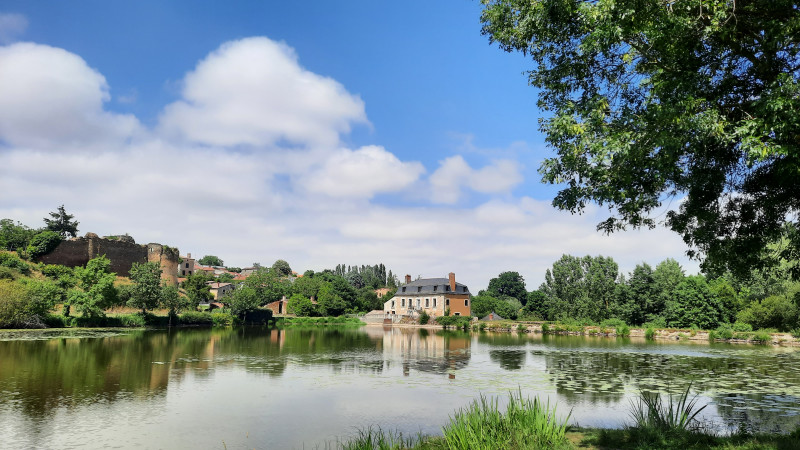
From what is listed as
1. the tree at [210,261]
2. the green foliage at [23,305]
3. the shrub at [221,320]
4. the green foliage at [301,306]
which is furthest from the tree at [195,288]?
the tree at [210,261]

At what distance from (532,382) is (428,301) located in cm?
6284

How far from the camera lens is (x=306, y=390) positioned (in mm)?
16172

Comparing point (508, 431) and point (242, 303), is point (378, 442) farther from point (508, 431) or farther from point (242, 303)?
point (242, 303)

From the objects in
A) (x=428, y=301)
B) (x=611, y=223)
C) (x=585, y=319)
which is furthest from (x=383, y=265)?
(x=611, y=223)

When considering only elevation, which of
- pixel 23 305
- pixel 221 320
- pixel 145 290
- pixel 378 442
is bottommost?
pixel 221 320

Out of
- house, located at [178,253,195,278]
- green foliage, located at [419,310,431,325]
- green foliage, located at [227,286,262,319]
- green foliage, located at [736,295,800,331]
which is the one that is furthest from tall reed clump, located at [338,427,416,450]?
house, located at [178,253,195,278]

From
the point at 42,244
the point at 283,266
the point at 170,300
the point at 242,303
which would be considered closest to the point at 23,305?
the point at 170,300

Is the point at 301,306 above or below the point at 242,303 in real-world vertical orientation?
below

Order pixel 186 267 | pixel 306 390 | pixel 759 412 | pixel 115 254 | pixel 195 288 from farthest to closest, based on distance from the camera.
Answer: pixel 186 267
pixel 195 288
pixel 115 254
pixel 306 390
pixel 759 412

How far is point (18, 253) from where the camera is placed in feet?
200

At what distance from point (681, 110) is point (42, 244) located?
74357mm

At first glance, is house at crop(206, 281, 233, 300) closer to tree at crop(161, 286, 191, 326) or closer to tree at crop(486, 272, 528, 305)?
tree at crop(161, 286, 191, 326)

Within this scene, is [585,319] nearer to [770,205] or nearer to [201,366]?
[201,366]

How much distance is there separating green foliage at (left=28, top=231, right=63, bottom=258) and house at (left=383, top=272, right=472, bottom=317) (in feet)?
164
